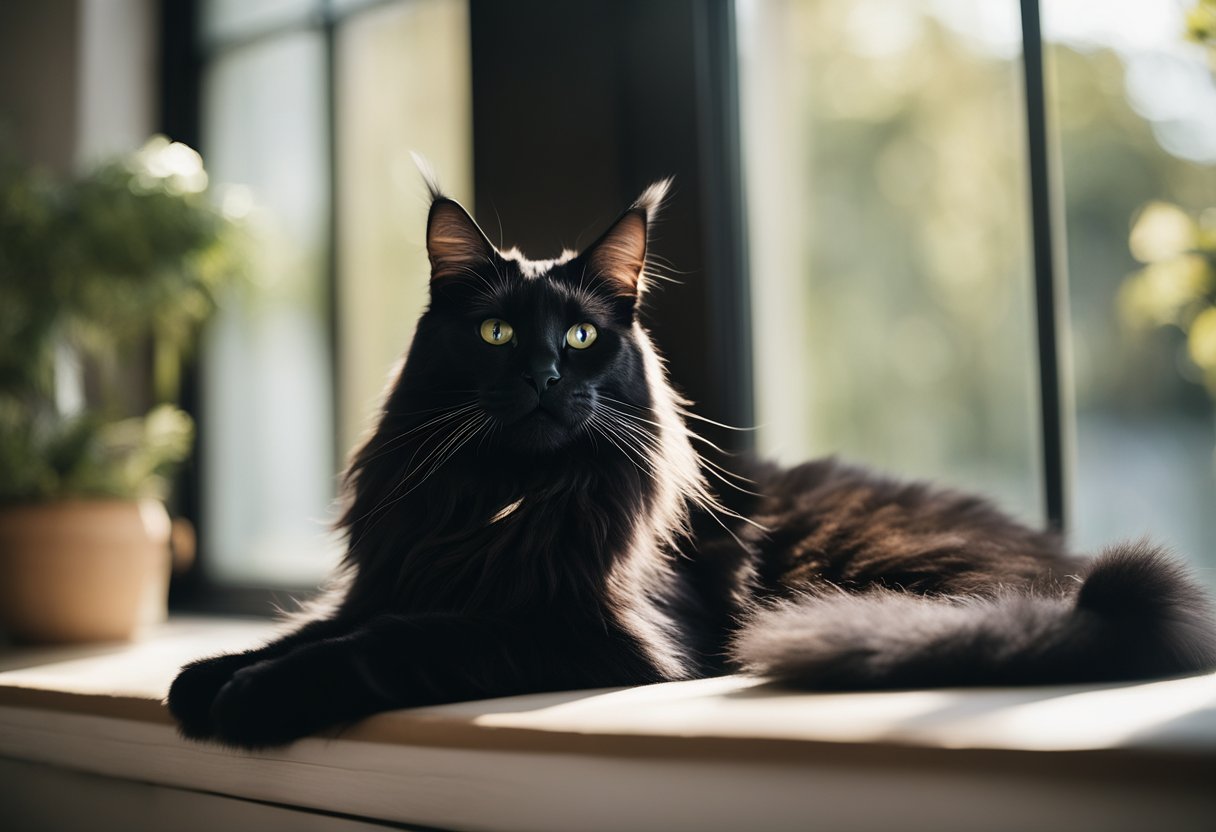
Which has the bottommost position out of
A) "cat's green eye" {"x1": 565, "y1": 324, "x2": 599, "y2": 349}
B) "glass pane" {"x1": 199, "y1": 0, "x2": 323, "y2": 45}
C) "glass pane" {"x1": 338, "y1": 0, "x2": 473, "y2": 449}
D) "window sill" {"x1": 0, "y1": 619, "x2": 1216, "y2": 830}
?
"window sill" {"x1": 0, "y1": 619, "x2": 1216, "y2": 830}

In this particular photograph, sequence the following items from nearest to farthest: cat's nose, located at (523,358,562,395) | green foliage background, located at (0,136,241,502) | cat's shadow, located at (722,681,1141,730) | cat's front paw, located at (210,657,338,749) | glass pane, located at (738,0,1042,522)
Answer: cat's shadow, located at (722,681,1141,730)
cat's front paw, located at (210,657,338,749)
cat's nose, located at (523,358,562,395)
green foliage background, located at (0,136,241,502)
glass pane, located at (738,0,1042,522)

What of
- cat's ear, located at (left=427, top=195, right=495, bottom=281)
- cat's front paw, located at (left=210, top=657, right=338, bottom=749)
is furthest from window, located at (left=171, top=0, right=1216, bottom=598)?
cat's front paw, located at (left=210, top=657, right=338, bottom=749)

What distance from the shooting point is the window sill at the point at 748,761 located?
72 centimetres

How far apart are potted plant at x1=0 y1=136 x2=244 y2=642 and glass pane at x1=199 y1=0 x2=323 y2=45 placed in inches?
29.3

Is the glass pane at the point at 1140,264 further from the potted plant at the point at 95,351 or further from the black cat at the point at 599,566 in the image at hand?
the potted plant at the point at 95,351

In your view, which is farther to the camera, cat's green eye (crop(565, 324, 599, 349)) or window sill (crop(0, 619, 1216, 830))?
cat's green eye (crop(565, 324, 599, 349))

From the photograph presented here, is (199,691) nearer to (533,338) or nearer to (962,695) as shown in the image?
(533,338)

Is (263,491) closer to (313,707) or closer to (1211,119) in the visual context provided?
(313,707)

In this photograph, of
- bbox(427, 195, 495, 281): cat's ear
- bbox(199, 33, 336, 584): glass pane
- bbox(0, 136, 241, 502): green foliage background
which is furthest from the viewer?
bbox(199, 33, 336, 584): glass pane

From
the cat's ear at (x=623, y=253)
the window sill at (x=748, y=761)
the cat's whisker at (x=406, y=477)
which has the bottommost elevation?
the window sill at (x=748, y=761)

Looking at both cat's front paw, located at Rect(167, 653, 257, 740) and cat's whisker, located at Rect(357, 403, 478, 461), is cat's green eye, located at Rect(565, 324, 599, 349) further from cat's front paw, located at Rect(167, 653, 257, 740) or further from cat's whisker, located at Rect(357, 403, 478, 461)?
cat's front paw, located at Rect(167, 653, 257, 740)

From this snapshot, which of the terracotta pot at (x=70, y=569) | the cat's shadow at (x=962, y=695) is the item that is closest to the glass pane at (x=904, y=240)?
the terracotta pot at (x=70, y=569)

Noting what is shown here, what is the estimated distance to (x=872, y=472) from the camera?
156 centimetres

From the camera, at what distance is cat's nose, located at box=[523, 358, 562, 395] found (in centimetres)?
113
